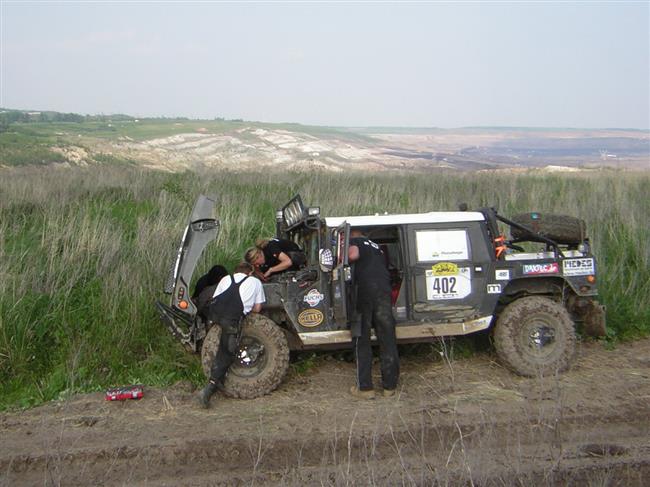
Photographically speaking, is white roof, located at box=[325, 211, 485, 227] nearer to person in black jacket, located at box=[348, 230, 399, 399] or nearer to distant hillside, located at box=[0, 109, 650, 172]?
person in black jacket, located at box=[348, 230, 399, 399]

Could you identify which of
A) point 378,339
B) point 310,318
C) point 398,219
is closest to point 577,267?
point 398,219

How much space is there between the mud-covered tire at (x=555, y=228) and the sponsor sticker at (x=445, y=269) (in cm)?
114

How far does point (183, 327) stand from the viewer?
800 centimetres

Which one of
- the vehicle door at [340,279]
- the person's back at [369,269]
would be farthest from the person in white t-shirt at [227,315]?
the person's back at [369,269]

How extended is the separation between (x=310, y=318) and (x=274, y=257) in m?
1.01

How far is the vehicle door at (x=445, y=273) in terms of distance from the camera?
720 centimetres

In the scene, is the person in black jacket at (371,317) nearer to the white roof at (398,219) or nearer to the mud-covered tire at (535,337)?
the white roof at (398,219)

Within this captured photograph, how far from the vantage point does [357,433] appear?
6059 millimetres

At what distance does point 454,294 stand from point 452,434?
1.72 meters

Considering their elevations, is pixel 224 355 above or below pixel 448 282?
below

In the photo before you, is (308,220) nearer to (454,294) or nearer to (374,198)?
(454,294)

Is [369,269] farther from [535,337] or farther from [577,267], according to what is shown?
[577,267]

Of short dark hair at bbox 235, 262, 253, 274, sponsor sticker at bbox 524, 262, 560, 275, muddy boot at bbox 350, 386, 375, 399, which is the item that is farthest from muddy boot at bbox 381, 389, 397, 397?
sponsor sticker at bbox 524, 262, 560, 275

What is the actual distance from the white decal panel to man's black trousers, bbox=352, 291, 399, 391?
578mm
